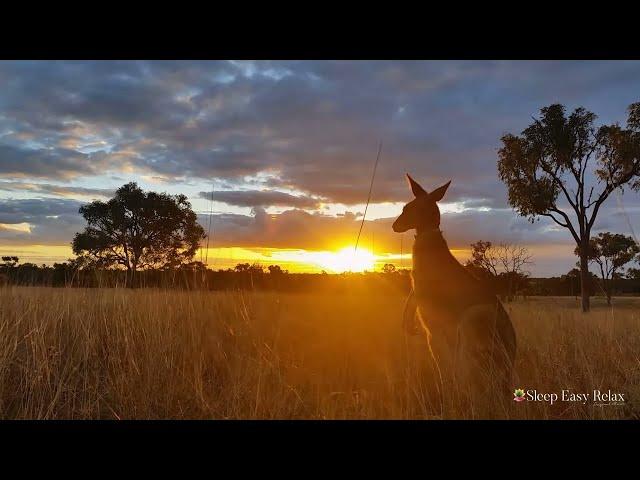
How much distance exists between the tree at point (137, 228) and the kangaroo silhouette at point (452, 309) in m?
26.6

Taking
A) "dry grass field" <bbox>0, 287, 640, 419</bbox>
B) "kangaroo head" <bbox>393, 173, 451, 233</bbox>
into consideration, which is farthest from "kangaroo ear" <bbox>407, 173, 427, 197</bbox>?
"dry grass field" <bbox>0, 287, 640, 419</bbox>

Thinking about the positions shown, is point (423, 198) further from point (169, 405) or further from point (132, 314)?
point (132, 314)

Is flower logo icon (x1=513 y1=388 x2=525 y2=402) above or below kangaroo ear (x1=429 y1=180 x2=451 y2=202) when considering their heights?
below

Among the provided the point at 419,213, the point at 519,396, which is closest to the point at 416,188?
the point at 419,213

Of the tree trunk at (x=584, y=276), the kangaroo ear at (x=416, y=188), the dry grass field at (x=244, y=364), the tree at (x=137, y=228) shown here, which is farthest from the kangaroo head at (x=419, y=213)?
the tree at (x=137, y=228)

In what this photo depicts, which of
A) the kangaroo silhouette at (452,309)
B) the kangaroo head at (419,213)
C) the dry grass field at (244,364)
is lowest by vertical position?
the dry grass field at (244,364)

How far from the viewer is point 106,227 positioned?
115ft

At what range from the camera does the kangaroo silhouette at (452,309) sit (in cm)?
431

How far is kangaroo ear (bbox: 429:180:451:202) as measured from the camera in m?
4.74

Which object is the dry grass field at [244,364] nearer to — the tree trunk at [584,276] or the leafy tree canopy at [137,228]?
the tree trunk at [584,276]

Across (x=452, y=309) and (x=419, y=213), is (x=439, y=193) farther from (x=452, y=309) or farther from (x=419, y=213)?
(x=452, y=309)

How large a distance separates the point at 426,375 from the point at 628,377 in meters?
1.98

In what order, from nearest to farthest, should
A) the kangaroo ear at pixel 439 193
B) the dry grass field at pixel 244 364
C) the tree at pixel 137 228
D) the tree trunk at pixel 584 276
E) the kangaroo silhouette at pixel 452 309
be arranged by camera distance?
the dry grass field at pixel 244 364 < the kangaroo silhouette at pixel 452 309 < the kangaroo ear at pixel 439 193 < the tree trunk at pixel 584 276 < the tree at pixel 137 228

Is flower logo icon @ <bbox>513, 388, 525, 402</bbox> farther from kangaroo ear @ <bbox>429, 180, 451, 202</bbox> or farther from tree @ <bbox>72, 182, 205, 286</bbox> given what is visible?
tree @ <bbox>72, 182, 205, 286</bbox>
